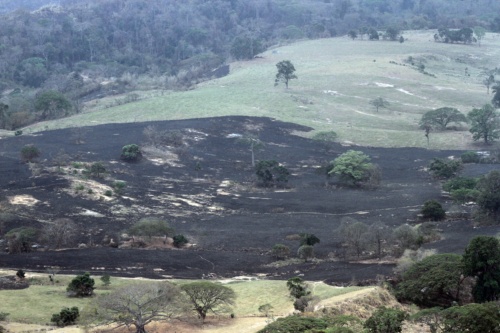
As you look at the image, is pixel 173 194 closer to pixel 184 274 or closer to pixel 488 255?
pixel 184 274

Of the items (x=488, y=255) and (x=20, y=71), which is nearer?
(x=488, y=255)

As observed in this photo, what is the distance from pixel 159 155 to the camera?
9119cm

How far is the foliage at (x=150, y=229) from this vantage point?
60.0 m

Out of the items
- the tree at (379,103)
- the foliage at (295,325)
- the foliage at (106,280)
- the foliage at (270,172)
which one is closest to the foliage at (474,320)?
the foliage at (295,325)

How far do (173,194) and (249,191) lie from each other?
30.1 feet

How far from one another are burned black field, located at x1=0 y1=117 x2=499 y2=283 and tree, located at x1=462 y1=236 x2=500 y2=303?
7.29m

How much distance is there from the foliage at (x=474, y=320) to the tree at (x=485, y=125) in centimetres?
6890

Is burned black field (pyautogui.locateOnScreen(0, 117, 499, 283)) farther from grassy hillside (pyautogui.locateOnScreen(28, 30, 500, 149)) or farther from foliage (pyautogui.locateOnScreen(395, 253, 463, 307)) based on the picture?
grassy hillside (pyautogui.locateOnScreen(28, 30, 500, 149))

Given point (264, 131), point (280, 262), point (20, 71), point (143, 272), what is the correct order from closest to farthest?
point (143, 272)
point (280, 262)
point (264, 131)
point (20, 71)

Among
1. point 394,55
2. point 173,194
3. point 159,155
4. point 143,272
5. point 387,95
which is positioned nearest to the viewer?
point 143,272

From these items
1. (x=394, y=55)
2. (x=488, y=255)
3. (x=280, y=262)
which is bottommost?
(x=280, y=262)

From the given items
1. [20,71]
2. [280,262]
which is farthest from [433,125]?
[20,71]

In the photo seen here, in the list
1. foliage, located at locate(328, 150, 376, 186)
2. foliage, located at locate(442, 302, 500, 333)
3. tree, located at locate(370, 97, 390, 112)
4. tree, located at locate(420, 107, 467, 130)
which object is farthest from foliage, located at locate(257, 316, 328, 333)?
→ tree, located at locate(370, 97, 390, 112)

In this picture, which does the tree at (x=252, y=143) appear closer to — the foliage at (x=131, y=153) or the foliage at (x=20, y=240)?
the foliage at (x=131, y=153)
